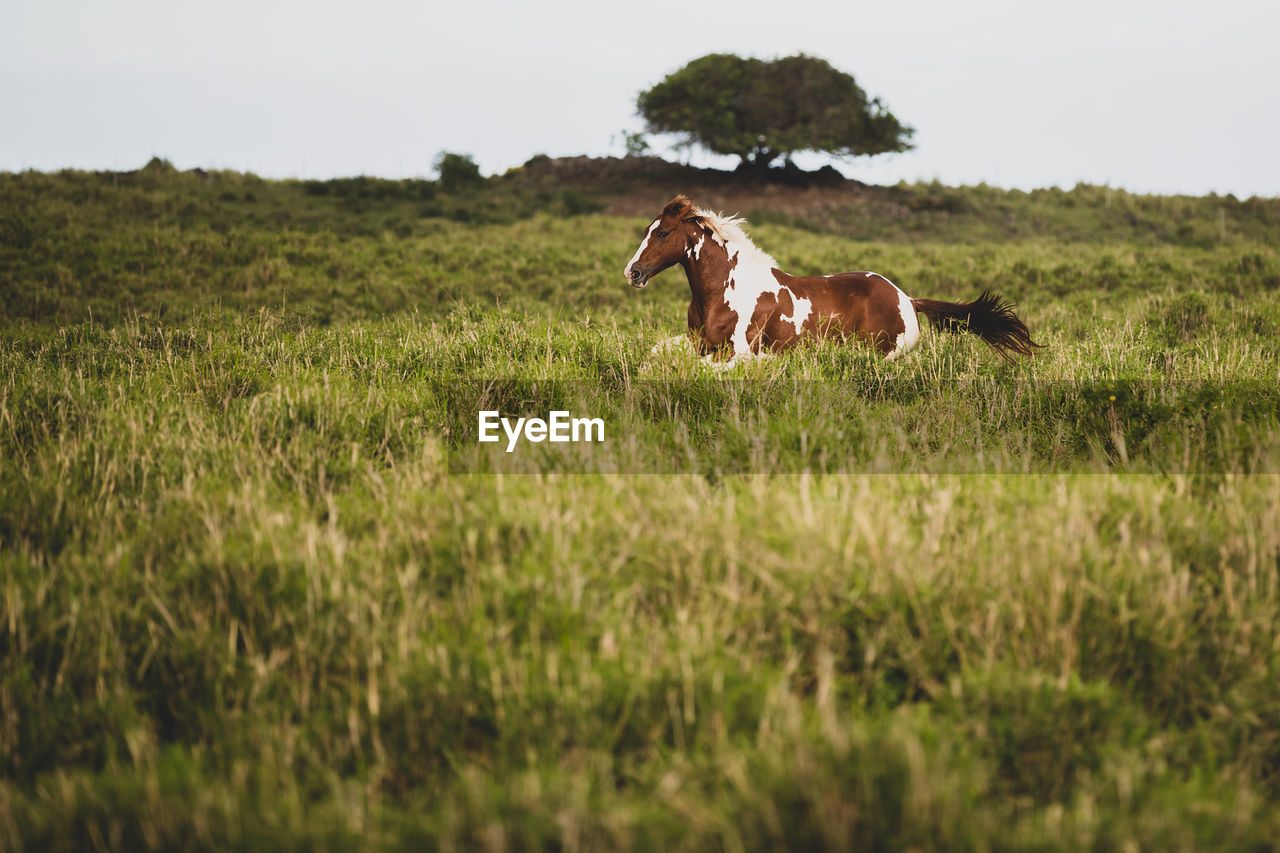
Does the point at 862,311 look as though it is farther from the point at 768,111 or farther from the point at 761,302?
the point at 768,111

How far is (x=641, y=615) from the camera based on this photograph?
8.65 ft

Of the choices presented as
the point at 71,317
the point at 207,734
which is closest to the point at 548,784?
the point at 207,734

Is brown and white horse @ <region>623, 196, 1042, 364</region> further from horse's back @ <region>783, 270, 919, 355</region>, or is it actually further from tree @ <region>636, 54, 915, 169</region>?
tree @ <region>636, 54, 915, 169</region>

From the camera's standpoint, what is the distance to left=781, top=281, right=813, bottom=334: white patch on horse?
7199 millimetres

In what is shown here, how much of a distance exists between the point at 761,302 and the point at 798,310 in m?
0.37

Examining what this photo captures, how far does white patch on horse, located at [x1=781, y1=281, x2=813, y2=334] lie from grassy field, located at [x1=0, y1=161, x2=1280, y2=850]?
1547 millimetres

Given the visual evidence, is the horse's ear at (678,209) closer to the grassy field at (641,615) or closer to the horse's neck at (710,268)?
the horse's neck at (710,268)

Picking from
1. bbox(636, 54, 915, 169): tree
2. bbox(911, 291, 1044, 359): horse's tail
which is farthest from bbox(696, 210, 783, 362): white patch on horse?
bbox(636, 54, 915, 169): tree

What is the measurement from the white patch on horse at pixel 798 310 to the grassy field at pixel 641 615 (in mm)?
1547

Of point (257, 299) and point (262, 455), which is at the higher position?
point (257, 299)

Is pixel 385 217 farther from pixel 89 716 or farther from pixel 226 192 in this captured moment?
pixel 89 716

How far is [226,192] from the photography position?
29141mm

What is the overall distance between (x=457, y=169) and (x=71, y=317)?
88.1ft

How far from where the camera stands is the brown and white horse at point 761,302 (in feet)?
23.4
